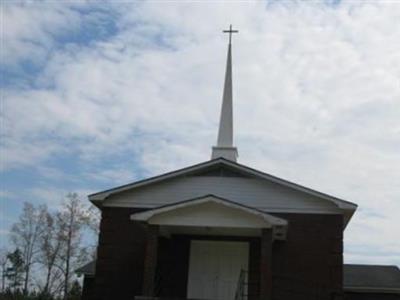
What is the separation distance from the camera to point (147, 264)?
60.8 ft

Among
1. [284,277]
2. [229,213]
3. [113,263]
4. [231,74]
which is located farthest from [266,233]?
[231,74]

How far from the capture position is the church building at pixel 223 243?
20438 millimetres

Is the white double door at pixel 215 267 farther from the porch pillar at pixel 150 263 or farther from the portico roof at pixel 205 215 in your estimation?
the porch pillar at pixel 150 263

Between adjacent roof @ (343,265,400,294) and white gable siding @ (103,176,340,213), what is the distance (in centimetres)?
651

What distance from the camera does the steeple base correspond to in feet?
81.2

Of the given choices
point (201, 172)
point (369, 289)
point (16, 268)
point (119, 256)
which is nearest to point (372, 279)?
point (369, 289)

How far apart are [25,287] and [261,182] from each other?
105ft

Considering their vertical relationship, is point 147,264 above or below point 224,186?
below

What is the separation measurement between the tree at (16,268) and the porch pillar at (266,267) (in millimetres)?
37112

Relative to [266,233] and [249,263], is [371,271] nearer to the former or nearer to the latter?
[249,263]

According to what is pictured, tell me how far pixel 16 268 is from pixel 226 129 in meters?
34.3

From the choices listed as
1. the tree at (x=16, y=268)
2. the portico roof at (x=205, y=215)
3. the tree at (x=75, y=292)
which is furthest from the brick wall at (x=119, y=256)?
the tree at (x=16, y=268)

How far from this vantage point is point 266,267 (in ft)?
59.4

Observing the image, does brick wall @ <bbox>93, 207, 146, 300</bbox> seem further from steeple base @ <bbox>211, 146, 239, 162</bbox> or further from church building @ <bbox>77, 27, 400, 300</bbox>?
steeple base @ <bbox>211, 146, 239, 162</bbox>
